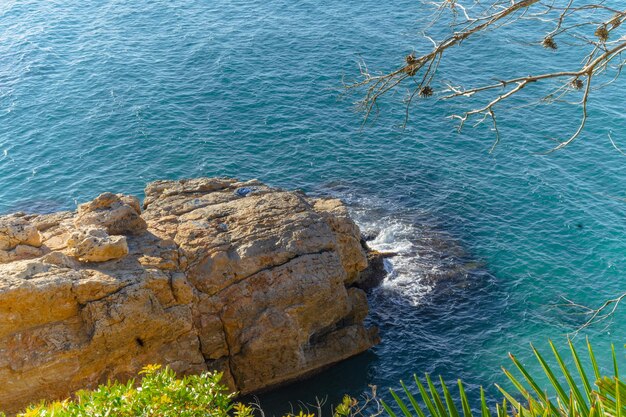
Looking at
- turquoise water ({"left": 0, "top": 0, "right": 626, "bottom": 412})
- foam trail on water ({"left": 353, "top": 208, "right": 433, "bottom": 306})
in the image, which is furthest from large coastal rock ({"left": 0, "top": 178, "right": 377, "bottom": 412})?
foam trail on water ({"left": 353, "top": 208, "right": 433, "bottom": 306})

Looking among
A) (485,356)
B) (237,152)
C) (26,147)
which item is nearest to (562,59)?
(237,152)

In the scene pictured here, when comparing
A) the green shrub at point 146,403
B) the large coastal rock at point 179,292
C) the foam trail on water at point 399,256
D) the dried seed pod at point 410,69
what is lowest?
the foam trail on water at point 399,256

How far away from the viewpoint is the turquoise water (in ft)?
91.0

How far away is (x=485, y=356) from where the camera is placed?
25.6 meters

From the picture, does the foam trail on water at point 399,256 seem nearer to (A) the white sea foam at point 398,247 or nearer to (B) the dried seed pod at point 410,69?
(A) the white sea foam at point 398,247

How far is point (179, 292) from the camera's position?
2284 centimetres

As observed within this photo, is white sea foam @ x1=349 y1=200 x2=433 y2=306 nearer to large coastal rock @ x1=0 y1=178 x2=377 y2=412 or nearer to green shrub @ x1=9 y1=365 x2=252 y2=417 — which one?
large coastal rock @ x1=0 y1=178 x2=377 y2=412

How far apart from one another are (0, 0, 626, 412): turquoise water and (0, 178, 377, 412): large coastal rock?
85.7 inches

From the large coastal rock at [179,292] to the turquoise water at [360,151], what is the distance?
218cm

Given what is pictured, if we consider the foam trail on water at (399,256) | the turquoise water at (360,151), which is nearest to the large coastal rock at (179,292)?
the turquoise water at (360,151)

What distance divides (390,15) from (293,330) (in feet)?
114

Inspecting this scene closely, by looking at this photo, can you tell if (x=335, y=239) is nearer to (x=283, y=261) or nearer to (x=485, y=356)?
(x=283, y=261)

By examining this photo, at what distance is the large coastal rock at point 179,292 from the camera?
823 inches

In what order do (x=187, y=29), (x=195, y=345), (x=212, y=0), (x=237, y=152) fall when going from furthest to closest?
(x=212, y=0) < (x=187, y=29) < (x=237, y=152) < (x=195, y=345)
